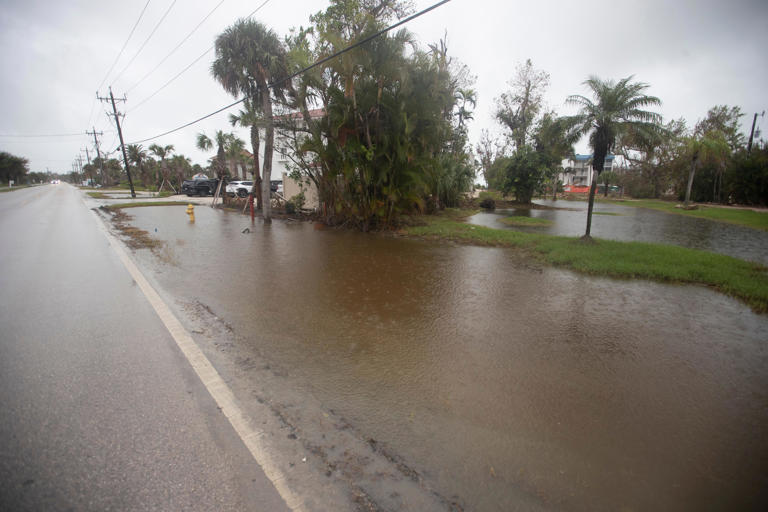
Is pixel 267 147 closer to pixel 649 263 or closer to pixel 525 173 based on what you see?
pixel 649 263

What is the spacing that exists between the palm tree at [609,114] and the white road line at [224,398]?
1016 cm

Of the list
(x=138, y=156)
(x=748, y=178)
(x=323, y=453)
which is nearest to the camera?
(x=323, y=453)

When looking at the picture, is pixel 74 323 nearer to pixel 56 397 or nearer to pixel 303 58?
pixel 56 397

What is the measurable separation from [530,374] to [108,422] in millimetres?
3460

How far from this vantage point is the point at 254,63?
15352 mm

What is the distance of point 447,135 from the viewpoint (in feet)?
50.4

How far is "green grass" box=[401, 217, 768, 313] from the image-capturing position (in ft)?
19.6

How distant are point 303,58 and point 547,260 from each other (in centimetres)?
941

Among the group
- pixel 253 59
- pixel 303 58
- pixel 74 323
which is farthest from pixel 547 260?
pixel 253 59

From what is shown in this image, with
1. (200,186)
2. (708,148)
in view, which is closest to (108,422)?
(708,148)

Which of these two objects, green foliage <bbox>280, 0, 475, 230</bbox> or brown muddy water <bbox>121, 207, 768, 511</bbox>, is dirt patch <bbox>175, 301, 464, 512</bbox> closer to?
brown muddy water <bbox>121, 207, 768, 511</bbox>

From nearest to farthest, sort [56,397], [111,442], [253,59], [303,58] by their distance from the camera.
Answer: [111,442] → [56,397] → [303,58] → [253,59]

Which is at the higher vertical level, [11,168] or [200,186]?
[11,168]

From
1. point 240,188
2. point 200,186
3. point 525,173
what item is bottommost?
Result: point 240,188
